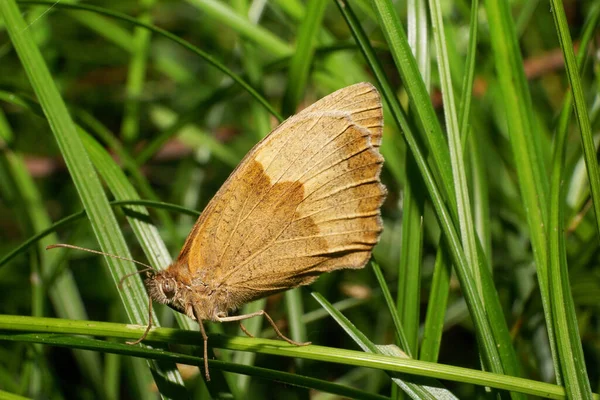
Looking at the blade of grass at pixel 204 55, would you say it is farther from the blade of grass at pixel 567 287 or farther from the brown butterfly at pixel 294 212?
the blade of grass at pixel 567 287

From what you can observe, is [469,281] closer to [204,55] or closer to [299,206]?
[299,206]

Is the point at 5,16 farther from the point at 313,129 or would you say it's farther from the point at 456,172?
the point at 456,172

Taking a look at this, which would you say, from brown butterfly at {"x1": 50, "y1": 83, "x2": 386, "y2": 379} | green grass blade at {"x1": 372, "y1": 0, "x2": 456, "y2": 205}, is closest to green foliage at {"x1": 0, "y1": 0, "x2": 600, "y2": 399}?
green grass blade at {"x1": 372, "y1": 0, "x2": 456, "y2": 205}

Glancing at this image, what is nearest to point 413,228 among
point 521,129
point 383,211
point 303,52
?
point 521,129

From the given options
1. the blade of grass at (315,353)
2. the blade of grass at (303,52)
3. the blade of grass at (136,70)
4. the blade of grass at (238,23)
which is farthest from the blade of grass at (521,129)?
the blade of grass at (136,70)

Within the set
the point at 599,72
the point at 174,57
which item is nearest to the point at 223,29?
the point at 174,57

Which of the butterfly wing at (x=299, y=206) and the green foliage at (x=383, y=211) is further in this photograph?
the butterfly wing at (x=299, y=206)
